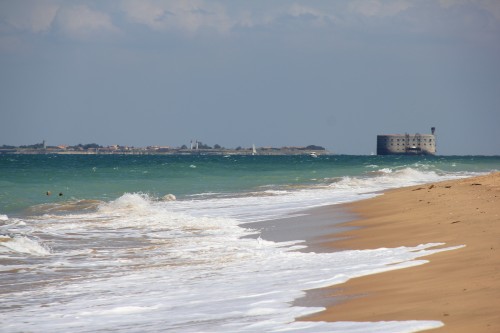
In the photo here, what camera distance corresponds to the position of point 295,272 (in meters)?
10.9

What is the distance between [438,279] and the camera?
8.58 metres

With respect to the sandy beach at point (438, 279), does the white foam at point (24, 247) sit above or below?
below

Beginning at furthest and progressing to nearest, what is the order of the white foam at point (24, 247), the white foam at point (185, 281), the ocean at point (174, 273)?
the white foam at point (24, 247) → the ocean at point (174, 273) → the white foam at point (185, 281)

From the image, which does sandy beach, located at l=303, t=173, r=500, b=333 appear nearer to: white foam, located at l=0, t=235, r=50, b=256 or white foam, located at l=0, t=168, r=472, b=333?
white foam, located at l=0, t=168, r=472, b=333

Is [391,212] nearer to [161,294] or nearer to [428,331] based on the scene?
[161,294]

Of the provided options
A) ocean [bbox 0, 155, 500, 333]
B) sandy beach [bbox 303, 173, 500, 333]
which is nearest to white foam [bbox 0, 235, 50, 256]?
ocean [bbox 0, 155, 500, 333]

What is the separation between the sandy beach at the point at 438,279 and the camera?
22.7ft

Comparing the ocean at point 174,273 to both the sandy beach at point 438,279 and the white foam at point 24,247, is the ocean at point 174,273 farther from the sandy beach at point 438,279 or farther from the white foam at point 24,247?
the sandy beach at point 438,279

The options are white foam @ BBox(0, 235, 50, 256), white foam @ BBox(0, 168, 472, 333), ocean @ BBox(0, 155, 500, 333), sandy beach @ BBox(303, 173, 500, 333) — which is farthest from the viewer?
white foam @ BBox(0, 235, 50, 256)

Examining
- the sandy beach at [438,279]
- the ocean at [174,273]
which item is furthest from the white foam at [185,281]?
the sandy beach at [438,279]

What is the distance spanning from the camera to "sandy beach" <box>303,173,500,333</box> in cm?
693

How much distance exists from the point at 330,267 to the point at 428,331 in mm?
4656

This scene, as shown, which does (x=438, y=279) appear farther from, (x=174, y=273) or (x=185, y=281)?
(x=174, y=273)

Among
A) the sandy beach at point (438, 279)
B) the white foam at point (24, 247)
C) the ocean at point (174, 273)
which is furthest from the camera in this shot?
the white foam at point (24, 247)
